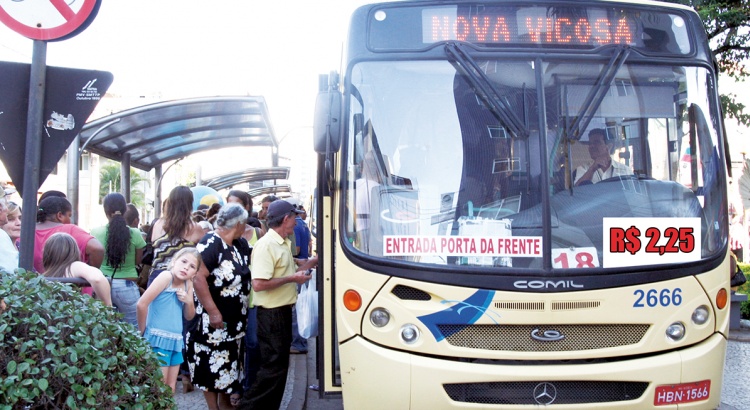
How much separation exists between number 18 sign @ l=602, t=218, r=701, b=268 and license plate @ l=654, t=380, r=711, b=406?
0.77m

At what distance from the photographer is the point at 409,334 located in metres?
4.71

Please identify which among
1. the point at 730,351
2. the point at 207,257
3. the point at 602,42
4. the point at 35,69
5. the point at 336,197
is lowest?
the point at 730,351

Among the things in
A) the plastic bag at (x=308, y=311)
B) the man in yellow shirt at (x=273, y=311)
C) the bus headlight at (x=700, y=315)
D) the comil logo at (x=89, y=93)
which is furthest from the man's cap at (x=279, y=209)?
the bus headlight at (x=700, y=315)

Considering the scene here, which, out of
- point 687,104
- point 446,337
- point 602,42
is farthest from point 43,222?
point 687,104

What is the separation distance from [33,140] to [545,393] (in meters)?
3.23

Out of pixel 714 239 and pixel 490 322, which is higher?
pixel 714 239

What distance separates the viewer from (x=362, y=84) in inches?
199

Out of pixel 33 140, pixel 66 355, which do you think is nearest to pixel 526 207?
pixel 33 140

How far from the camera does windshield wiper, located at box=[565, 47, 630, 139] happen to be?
4.98 meters

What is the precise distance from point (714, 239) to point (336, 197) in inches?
99.9

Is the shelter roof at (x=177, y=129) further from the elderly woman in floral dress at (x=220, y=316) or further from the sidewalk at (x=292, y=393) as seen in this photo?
the elderly woman in floral dress at (x=220, y=316)

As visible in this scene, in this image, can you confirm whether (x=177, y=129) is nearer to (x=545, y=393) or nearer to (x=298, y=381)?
(x=298, y=381)

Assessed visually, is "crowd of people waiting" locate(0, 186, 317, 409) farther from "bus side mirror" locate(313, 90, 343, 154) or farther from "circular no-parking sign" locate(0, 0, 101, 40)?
"circular no-parking sign" locate(0, 0, 101, 40)

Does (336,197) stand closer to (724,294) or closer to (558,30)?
(558,30)
